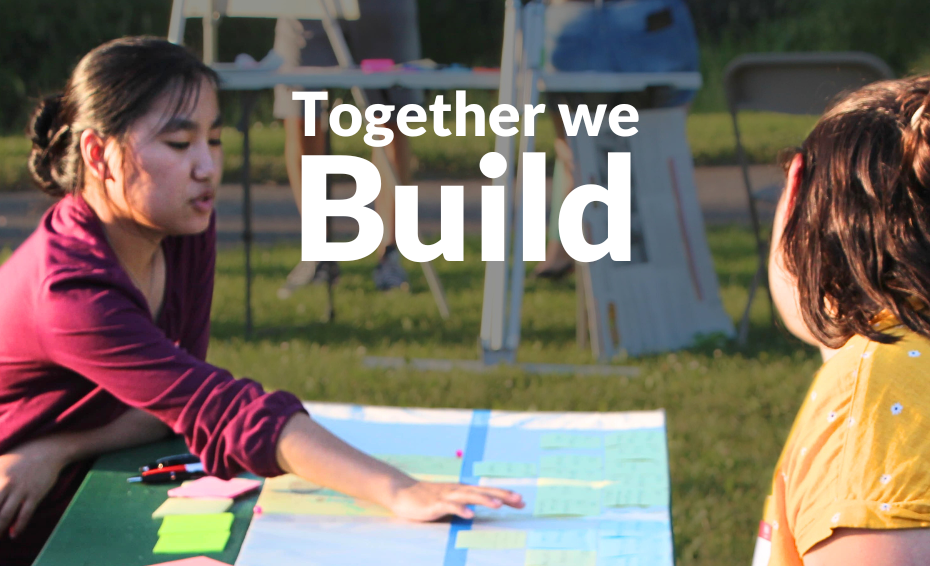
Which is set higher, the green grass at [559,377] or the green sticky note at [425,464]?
the green sticky note at [425,464]

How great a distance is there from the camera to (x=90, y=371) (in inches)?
64.9

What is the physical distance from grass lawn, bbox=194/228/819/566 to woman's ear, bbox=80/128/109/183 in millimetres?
1578

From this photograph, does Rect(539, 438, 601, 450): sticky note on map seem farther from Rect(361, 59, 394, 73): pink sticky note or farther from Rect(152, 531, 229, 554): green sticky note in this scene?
Rect(361, 59, 394, 73): pink sticky note

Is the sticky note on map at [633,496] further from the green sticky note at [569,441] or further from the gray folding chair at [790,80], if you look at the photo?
the gray folding chair at [790,80]

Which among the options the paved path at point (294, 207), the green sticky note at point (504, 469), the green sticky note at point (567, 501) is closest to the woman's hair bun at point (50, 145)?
the green sticky note at point (504, 469)

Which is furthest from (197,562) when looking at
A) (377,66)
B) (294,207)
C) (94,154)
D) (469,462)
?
(294,207)

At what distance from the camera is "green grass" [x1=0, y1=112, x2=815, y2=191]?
8.08 meters

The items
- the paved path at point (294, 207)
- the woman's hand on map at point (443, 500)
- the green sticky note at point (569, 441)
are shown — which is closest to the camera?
the woman's hand on map at point (443, 500)

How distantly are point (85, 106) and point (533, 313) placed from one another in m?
3.07

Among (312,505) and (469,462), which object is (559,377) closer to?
(469,462)

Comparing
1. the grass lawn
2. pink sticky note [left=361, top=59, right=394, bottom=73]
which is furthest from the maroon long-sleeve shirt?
pink sticky note [left=361, top=59, right=394, bottom=73]

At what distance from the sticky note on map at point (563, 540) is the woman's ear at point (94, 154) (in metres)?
0.91

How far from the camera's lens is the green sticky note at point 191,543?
1433mm

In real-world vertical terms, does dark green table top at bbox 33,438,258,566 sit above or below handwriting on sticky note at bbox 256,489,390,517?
above
